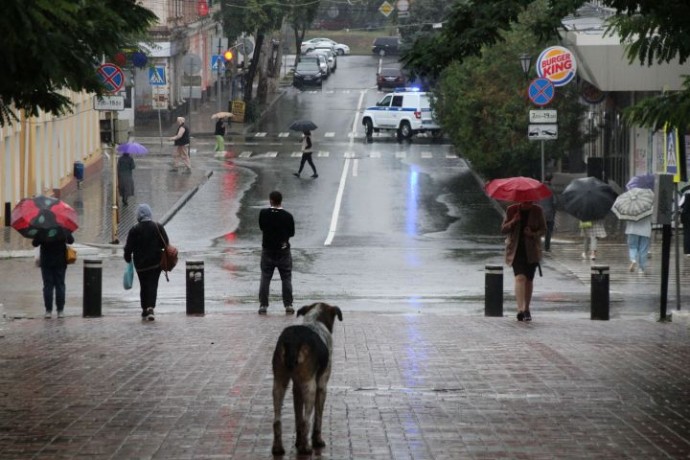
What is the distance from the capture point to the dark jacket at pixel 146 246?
18953 millimetres

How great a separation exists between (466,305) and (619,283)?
12.3 ft

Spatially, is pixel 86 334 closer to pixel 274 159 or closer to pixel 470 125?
pixel 470 125

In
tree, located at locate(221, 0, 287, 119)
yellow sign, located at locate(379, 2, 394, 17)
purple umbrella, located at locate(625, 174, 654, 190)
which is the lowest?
purple umbrella, located at locate(625, 174, 654, 190)

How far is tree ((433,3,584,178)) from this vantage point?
3988 cm

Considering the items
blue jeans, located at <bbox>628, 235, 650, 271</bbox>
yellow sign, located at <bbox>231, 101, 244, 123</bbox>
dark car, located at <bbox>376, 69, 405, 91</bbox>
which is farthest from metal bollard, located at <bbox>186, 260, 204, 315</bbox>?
dark car, located at <bbox>376, 69, 405, 91</bbox>

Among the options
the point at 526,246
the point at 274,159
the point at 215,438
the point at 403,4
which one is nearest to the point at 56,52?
the point at 215,438

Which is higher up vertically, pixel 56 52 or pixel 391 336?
pixel 56 52

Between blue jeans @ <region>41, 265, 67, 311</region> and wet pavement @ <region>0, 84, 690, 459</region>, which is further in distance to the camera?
blue jeans @ <region>41, 265, 67, 311</region>

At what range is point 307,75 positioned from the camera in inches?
3322

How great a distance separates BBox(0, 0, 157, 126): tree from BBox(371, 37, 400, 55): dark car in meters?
93.5

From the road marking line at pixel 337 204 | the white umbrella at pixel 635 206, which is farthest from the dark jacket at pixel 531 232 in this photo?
the road marking line at pixel 337 204

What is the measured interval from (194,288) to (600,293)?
551 centimetres

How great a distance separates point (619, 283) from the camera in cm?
2475

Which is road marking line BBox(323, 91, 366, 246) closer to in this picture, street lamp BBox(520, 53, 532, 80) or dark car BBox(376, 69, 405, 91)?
street lamp BBox(520, 53, 532, 80)
